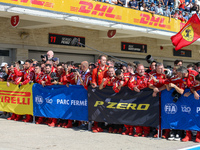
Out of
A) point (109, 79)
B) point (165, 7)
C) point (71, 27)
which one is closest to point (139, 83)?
point (109, 79)

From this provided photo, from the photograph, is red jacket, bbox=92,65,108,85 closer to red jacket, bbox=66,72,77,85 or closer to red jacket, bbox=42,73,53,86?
red jacket, bbox=66,72,77,85

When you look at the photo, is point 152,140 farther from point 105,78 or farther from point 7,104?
point 7,104

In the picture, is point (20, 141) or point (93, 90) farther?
point (93, 90)

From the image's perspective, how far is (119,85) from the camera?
877cm

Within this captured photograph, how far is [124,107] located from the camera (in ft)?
29.3

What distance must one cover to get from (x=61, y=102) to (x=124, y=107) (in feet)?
7.60

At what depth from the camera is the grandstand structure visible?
51.8 ft

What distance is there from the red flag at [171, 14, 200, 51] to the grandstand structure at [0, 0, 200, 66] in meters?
7.04

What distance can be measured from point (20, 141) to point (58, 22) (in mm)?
10422

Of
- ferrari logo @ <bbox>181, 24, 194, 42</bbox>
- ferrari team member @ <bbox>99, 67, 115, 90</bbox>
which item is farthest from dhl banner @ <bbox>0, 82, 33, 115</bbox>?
ferrari logo @ <bbox>181, 24, 194, 42</bbox>

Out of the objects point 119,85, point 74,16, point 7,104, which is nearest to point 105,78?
point 119,85

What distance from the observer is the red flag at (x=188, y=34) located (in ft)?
35.1

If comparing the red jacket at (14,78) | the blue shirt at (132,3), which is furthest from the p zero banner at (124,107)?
the blue shirt at (132,3)

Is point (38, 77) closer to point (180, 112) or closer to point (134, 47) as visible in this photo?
point (180, 112)
